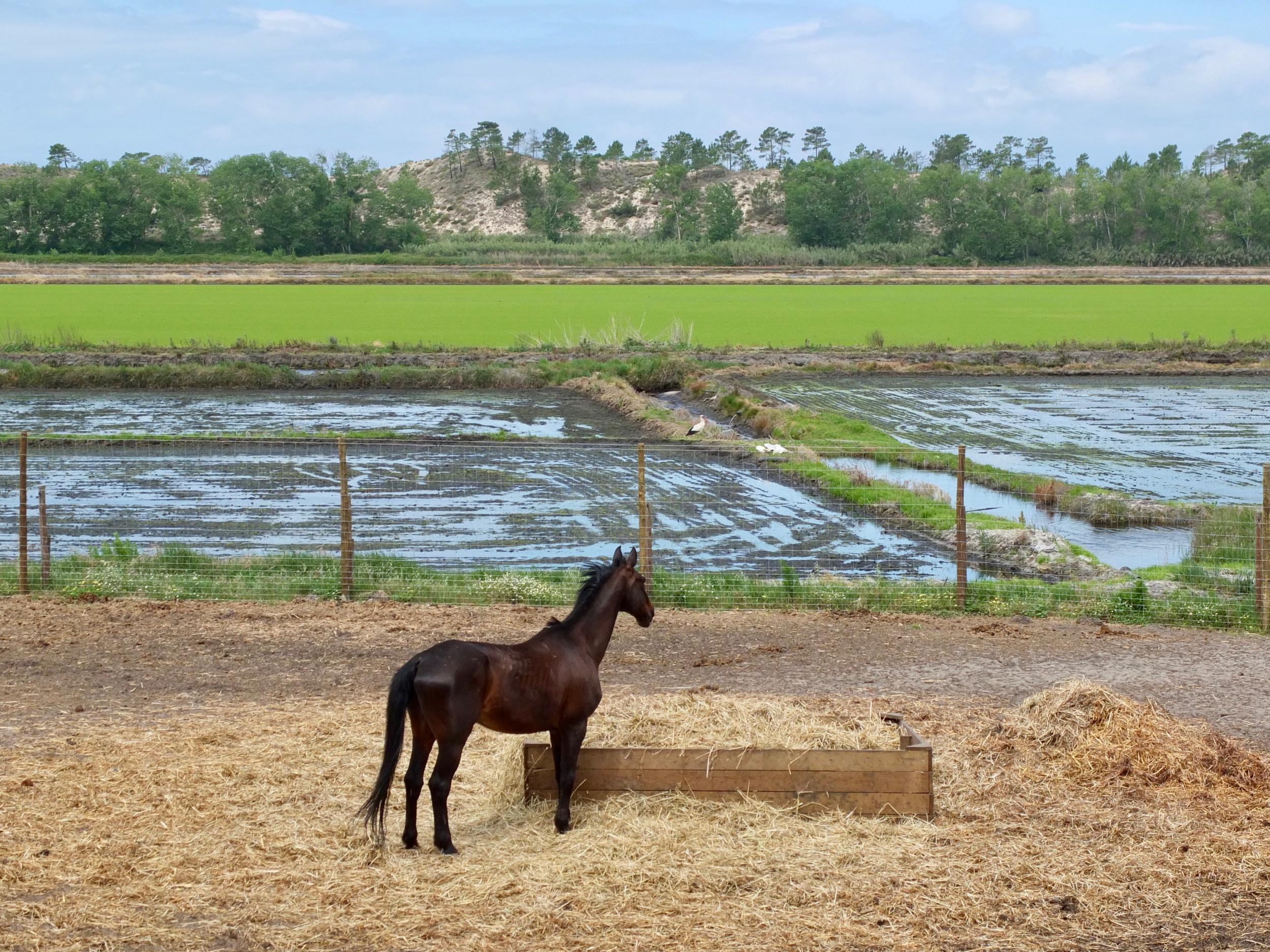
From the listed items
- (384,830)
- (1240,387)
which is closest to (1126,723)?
(384,830)

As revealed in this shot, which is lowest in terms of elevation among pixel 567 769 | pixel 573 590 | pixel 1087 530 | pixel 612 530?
pixel 1087 530

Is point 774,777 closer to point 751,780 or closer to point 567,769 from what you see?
point 751,780

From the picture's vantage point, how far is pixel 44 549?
1263 cm

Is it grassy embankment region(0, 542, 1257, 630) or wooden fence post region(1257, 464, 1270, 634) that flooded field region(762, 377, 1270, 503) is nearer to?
grassy embankment region(0, 542, 1257, 630)

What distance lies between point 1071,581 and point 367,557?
7498 millimetres

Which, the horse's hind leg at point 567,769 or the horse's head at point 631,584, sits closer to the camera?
the horse's hind leg at point 567,769

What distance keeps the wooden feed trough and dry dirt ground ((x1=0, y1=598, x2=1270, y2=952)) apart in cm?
11

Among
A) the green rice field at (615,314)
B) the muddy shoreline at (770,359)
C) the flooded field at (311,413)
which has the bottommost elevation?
the flooded field at (311,413)

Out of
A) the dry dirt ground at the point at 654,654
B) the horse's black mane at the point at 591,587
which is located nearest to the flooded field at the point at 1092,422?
the dry dirt ground at the point at 654,654

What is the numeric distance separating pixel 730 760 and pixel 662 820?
52cm

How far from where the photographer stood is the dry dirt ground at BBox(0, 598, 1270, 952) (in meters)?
5.45

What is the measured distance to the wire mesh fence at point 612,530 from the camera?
40.9ft

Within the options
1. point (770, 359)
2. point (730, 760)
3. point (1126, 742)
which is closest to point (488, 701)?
point (730, 760)

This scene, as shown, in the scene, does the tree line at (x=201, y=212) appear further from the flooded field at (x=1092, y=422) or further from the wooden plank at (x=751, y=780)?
the wooden plank at (x=751, y=780)
